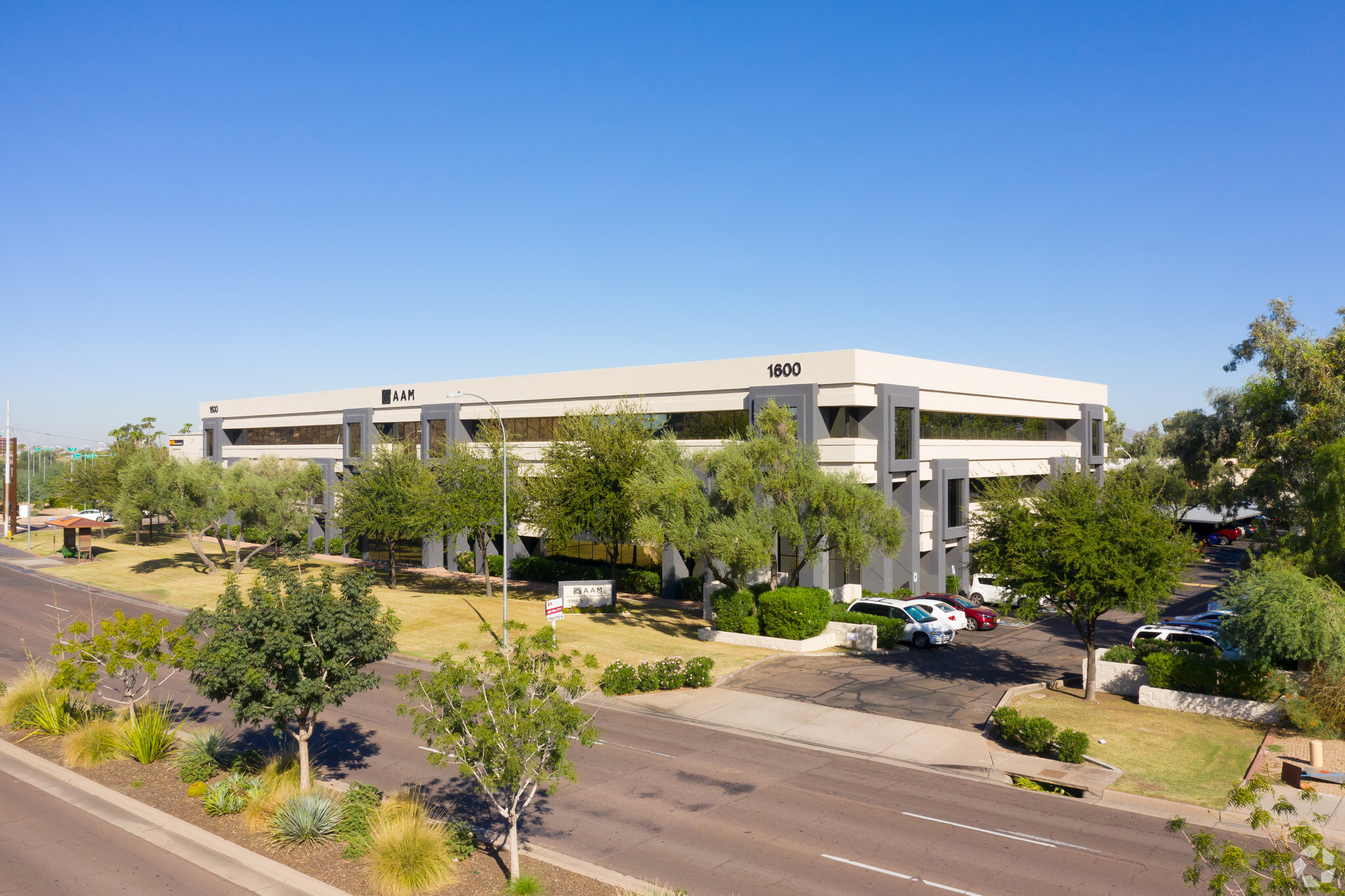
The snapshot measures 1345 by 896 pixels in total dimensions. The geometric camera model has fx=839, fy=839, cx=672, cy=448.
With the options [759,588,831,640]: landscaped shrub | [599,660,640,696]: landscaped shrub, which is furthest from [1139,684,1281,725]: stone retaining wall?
[599,660,640,696]: landscaped shrub

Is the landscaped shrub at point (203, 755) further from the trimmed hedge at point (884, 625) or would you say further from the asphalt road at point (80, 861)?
the trimmed hedge at point (884, 625)

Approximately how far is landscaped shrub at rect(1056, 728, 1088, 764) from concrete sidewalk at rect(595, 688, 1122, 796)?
15cm

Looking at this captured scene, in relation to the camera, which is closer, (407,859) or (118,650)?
(407,859)

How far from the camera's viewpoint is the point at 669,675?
26.0 metres

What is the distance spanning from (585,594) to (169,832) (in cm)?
2545

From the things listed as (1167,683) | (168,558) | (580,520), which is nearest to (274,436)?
(168,558)

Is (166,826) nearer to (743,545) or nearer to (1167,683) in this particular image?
(743,545)

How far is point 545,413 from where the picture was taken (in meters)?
47.8

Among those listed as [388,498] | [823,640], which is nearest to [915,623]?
[823,640]

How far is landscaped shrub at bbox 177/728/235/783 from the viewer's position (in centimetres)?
1585

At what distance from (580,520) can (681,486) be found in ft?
24.8

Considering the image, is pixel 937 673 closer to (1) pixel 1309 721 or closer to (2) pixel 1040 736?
(2) pixel 1040 736

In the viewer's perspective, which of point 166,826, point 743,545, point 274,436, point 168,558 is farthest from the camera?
point 274,436

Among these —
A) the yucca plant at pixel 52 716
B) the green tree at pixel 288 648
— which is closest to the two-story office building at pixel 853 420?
the green tree at pixel 288 648
